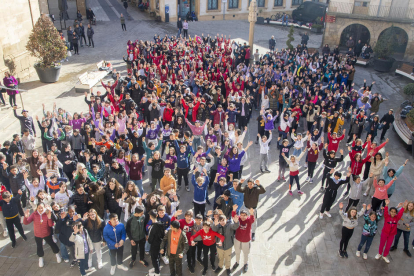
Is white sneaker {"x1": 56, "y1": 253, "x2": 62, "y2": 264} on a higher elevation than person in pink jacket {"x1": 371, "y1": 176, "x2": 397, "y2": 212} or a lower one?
lower

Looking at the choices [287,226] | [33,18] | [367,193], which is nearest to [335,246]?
[287,226]

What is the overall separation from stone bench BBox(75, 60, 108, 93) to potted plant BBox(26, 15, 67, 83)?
1.57 m

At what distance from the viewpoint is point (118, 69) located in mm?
21172

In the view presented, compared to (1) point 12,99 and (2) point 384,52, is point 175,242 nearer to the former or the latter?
(1) point 12,99

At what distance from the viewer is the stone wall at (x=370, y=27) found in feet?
80.5

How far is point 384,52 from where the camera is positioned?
23578 mm

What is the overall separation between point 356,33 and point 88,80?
72.4ft

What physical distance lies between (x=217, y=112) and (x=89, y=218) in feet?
21.8

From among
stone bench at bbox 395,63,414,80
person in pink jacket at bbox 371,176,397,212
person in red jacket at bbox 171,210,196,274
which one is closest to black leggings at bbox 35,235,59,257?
person in red jacket at bbox 171,210,196,274

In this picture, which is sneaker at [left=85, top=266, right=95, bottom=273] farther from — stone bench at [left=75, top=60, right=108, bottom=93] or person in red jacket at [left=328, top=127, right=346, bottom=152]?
stone bench at [left=75, top=60, right=108, bottom=93]

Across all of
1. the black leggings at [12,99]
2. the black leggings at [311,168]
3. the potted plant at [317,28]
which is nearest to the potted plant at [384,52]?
the potted plant at [317,28]

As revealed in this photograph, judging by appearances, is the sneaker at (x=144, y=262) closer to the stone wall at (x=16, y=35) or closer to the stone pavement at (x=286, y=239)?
the stone pavement at (x=286, y=239)

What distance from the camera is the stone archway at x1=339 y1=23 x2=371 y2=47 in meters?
28.7

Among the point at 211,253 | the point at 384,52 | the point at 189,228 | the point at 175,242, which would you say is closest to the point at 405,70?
the point at 384,52
